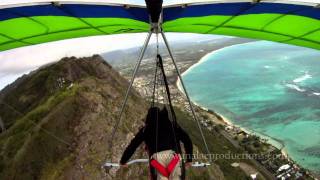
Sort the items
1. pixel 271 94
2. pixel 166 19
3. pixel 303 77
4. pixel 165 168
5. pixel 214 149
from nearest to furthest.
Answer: pixel 165 168
pixel 166 19
pixel 214 149
pixel 271 94
pixel 303 77

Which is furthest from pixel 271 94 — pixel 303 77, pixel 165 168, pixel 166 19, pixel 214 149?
pixel 165 168

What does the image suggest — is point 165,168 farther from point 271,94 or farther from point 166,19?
point 271,94

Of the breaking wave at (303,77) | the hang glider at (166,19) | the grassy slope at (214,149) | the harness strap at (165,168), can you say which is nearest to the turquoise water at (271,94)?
the breaking wave at (303,77)

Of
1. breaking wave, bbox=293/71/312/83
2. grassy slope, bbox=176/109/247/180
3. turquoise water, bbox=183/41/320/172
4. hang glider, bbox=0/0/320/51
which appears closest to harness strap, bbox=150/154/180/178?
hang glider, bbox=0/0/320/51

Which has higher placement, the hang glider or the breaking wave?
the hang glider

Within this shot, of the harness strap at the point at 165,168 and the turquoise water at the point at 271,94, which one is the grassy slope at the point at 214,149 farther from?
the harness strap at the point at 165,168

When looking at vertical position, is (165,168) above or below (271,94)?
above

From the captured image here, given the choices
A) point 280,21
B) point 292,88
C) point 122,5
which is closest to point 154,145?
point 122,5

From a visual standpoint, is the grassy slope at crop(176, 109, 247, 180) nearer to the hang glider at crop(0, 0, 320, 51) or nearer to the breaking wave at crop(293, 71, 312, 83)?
the hang glider at crop(0, 0, 320, 51)
